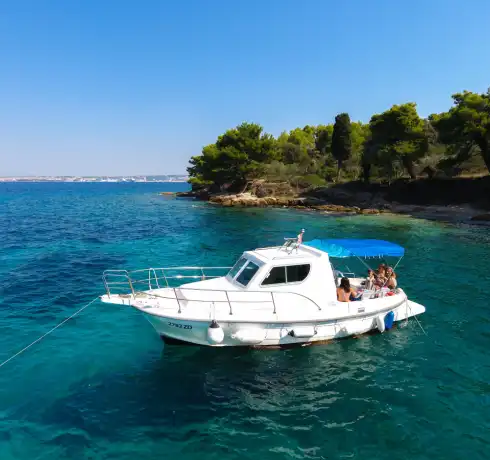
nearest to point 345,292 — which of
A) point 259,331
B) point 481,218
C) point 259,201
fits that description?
point 259,331

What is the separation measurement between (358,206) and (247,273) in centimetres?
4655

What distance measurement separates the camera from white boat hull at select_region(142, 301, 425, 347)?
11.0 metres

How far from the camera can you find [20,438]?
834cm

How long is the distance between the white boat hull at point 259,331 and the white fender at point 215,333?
0.22 metres

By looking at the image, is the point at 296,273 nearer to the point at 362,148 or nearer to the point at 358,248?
the point at 358,248

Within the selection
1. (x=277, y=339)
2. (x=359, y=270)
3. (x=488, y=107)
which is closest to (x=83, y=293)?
(x=277, y=339)

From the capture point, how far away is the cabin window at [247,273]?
41.7ft

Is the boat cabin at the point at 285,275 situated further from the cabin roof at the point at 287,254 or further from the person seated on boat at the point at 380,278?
the person seated on boat at the point at 380,278

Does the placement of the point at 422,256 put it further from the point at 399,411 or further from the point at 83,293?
the point at 83,293

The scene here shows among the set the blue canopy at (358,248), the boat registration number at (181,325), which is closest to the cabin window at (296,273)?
the blue canopy at (358,248)

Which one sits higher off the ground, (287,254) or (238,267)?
(287,254)

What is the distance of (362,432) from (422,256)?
1997cm

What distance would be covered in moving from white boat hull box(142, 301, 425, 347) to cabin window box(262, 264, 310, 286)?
61.2 inches

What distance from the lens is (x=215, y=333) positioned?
10547 millimetres
